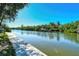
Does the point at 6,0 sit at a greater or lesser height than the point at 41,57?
greater

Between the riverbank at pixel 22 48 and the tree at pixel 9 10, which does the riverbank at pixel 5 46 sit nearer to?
the riverbank at pixel 22 48

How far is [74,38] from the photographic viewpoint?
2062 mm

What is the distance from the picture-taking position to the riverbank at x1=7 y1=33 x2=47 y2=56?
198 cm

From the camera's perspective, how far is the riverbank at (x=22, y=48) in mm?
1983

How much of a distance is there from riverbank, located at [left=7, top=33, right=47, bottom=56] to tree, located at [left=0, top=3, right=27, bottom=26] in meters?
0.17

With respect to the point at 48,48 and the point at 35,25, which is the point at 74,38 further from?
the point at 35,25

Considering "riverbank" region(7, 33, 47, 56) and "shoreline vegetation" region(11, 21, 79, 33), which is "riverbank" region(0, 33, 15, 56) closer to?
"riverbank" region(7, 33, 47, 56)

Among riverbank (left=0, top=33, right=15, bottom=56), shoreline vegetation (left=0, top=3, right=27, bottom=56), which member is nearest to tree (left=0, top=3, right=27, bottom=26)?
shoreline vegetation (left=0, top=3, right=27, bottom=56)

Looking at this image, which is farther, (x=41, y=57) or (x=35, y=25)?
(x=35, y=25)

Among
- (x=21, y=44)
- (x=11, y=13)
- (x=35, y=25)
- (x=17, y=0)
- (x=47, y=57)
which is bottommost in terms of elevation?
(x=47, y=57)

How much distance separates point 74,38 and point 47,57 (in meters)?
0.36

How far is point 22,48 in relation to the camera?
6.63 feet

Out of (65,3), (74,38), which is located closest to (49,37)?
(74,38)

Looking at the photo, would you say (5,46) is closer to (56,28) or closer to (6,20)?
(6,20)
